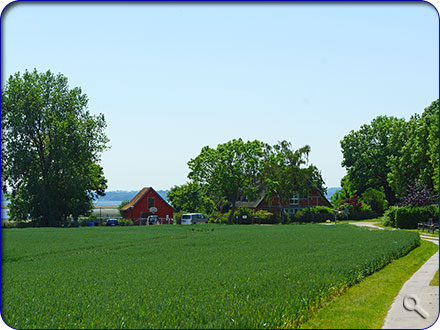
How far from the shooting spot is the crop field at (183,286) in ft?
34.3

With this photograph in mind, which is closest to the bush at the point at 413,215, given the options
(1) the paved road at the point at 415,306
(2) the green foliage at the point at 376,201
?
(1) the paved road at the point at 415,306

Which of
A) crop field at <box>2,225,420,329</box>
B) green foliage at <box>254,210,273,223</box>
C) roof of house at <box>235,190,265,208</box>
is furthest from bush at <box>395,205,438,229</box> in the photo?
roof of house at <box>235,190,265,208</box>

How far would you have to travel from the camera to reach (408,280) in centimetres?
1709

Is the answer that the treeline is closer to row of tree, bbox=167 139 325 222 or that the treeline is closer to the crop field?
row of tree, bbox=167 139 325 222

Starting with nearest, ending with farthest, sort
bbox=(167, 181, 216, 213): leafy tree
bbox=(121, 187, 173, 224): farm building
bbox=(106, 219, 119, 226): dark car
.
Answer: bbox=(106, 219, 119, 226): dark car
bbox=(121, 187, 173, 224): farm building
bbox=(167, 181, 216, 213): leafy tree

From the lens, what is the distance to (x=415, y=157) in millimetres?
54594

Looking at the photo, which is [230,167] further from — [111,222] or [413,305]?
[413,305]

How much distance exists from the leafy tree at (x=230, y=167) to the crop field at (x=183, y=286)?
42.3m

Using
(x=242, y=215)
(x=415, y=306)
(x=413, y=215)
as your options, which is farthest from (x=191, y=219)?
(x=415, y=306)

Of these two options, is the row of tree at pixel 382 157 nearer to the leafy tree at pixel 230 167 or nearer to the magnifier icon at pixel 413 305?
the leafy tree at pixel 230 167

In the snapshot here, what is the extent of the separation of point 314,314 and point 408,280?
21.7ft

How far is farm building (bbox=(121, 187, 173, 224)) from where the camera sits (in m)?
77.2

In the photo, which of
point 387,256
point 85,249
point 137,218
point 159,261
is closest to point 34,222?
point 137,218

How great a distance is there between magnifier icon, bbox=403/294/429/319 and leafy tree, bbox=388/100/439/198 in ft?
121
